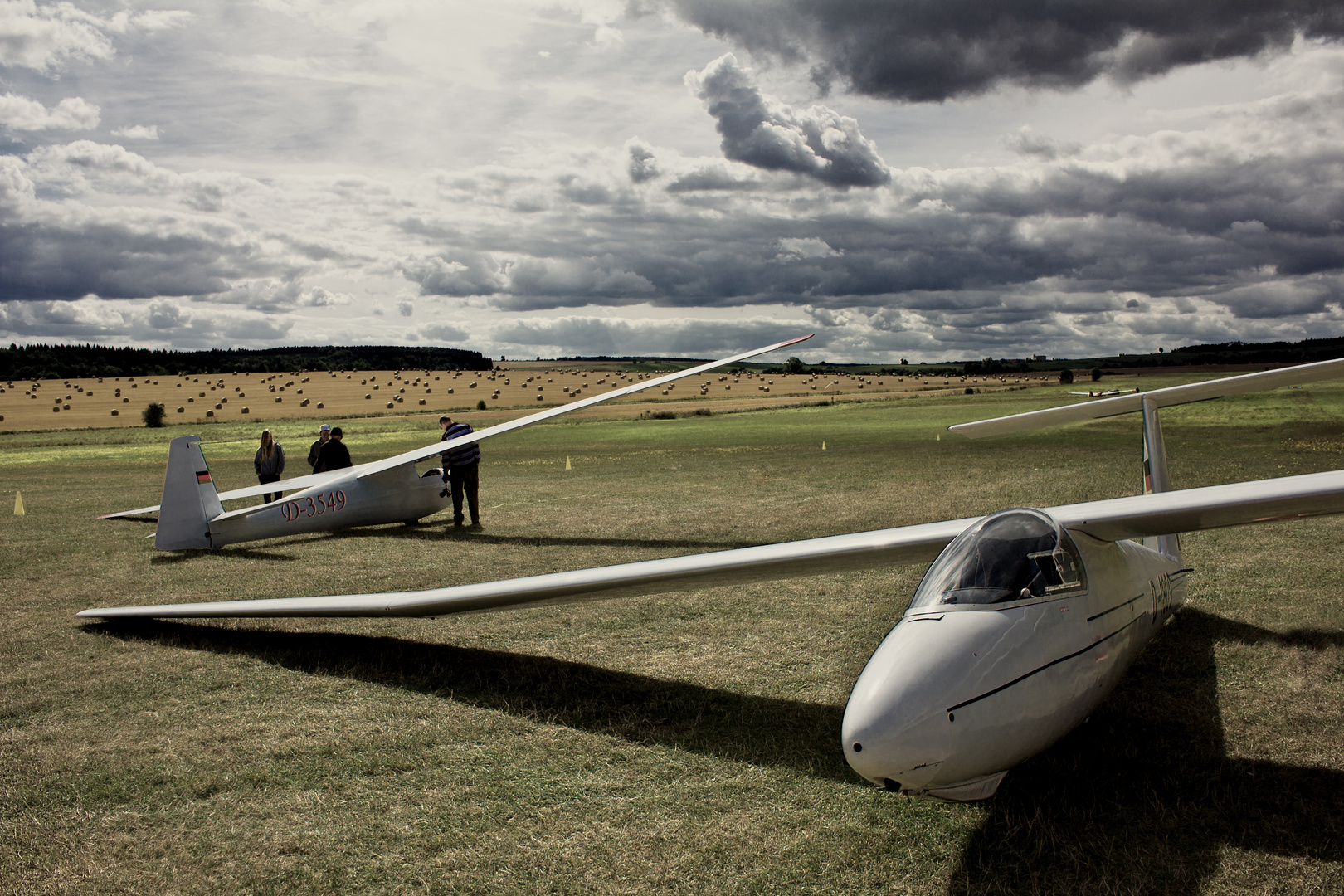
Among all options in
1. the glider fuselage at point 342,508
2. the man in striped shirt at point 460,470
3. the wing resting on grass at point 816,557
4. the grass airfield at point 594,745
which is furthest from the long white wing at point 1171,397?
the glider fuselage at point 342,508

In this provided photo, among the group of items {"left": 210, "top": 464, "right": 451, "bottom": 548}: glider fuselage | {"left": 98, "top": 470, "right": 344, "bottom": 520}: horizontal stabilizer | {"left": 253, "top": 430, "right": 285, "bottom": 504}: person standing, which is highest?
{"left": 253, "top": 430, "right": 285, "bottom": 504}: person standing

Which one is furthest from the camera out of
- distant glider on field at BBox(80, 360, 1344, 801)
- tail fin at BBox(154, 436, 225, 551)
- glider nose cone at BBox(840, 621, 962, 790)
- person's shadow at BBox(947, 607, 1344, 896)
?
tail fin at BBox(154, 436, 225, 551)

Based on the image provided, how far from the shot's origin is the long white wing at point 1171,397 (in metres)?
6.69

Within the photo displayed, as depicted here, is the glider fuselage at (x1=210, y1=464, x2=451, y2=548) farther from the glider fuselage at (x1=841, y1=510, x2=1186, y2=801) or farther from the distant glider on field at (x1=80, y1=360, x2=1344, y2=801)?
the glider fuselage at (x1=841, y1=510, x2=1186, y2=801)

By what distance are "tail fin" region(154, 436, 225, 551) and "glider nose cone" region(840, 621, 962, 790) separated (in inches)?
498

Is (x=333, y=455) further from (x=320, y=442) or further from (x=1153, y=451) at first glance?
(x=1153, y=451)

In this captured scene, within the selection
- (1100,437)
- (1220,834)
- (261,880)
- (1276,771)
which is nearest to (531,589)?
(261,880)

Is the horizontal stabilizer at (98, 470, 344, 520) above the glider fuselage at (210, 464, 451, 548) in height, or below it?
above

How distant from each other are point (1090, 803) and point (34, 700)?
897 cm

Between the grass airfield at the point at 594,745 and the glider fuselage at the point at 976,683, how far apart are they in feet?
2.28

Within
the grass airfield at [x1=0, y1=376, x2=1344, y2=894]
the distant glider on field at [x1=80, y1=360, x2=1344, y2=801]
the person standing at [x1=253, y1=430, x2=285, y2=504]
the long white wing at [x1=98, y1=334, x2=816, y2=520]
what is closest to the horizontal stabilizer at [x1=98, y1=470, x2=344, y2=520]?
the long white wing at [x1=98, y1=334, x2=816, y2=520]

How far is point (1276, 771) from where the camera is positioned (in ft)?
17.3

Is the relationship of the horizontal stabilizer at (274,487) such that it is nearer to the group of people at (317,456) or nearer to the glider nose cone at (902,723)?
the group of people at (317,456)

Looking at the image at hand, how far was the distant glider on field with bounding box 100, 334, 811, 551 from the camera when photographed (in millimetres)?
13016
